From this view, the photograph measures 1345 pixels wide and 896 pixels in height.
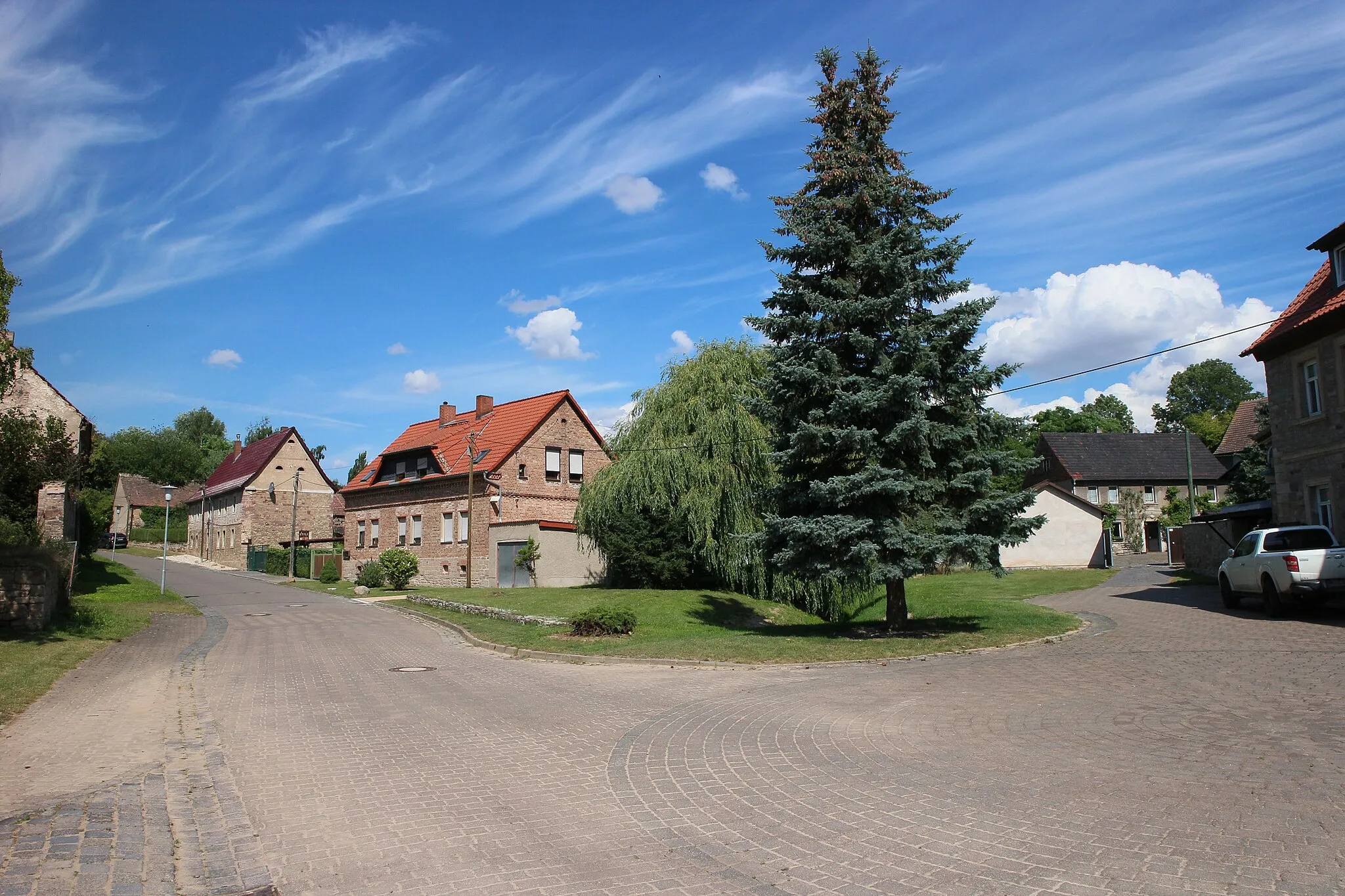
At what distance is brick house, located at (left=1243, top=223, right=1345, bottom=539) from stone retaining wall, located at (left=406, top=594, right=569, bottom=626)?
58.3 feet

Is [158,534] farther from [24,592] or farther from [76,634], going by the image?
[24,592]

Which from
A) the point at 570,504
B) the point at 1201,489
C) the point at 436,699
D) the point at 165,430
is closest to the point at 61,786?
the point at 436,699

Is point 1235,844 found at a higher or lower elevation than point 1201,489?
lower

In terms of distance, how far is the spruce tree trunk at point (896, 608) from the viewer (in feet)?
57.5

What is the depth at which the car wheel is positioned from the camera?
16.7 metres

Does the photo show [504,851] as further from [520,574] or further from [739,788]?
[520,574]

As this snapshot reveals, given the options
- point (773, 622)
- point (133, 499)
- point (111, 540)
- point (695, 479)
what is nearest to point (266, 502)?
point (111, 540)

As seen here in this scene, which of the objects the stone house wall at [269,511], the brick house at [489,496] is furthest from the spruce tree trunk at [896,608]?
the stone house wall at [269,511]

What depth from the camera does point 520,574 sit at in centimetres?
3541

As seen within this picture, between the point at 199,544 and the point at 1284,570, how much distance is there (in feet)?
229

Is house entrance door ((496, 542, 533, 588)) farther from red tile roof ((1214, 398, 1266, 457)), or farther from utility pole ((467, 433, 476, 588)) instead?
red tile roof ((1214, 398, 1266, 457))

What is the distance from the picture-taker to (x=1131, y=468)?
60.0 metres

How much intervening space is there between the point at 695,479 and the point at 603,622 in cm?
1212

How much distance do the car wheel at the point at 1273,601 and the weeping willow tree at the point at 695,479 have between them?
11871 millimetres
